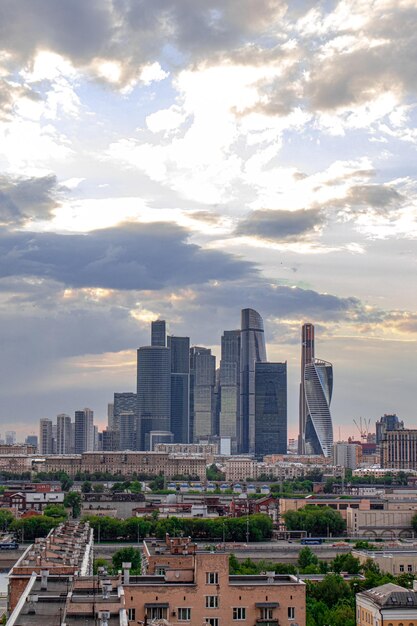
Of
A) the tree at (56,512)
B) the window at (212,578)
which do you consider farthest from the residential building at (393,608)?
the tree at (56,512)

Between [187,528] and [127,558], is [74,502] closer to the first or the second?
[187,528]

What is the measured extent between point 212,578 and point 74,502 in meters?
85.9

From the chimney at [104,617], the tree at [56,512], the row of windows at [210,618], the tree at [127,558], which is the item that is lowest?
the tree at [127,558]

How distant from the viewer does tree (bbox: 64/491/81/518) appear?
374 feet

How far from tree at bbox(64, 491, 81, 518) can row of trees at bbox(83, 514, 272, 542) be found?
16060 millimetres

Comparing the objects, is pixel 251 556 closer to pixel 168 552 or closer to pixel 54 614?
pixel 168 552

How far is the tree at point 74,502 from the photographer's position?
113863 mm

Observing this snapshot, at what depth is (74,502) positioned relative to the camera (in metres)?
118

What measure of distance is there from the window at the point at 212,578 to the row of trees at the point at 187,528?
195ft

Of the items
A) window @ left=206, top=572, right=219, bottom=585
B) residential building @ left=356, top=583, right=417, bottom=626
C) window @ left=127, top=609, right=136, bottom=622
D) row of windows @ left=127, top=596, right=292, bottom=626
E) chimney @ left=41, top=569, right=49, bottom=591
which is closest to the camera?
chimney @ left=41, top=569, right=49, bottom=591

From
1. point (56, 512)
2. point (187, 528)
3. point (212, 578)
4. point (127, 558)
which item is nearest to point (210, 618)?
point (212, 578)

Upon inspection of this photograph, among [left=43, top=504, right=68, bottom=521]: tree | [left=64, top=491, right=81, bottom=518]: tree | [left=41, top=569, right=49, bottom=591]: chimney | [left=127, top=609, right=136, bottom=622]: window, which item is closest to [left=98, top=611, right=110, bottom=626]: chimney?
[left=41, top=569, right=49, bottom=591]: chimney

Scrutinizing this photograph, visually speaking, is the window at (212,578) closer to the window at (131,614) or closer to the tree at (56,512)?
the window at (131,614)

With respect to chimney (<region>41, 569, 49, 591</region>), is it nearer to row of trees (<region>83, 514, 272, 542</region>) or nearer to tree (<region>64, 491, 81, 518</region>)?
row of trees (<region>83, 514, 272, 542</region>)
